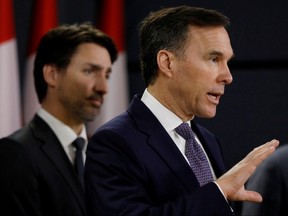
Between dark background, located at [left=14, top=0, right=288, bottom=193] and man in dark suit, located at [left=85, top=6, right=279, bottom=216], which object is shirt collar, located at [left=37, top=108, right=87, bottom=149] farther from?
man in dark suit, located at [left=85, top=6, right=279, bottom=216]

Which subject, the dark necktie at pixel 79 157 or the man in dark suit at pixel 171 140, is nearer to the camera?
the man in dark suit at pixel 171 140

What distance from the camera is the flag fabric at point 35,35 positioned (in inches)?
72.2

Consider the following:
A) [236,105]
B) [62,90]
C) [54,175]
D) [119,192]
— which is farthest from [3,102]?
[119,192]

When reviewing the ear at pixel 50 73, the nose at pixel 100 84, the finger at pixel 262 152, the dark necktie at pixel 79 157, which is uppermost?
the ear at pixel 50 73

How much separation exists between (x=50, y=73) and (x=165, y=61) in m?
0.70

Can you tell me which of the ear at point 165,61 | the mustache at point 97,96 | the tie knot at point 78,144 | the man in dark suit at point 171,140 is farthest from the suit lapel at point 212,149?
the mustache at point 97,96

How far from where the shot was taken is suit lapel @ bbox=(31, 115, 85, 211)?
1369 mm

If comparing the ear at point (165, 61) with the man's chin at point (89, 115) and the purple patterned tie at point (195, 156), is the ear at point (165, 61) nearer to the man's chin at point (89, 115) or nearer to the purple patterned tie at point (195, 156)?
the purple patterned tie at point (195, 156)

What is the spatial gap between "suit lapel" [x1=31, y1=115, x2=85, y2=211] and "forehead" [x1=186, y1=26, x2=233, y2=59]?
21.2 inches

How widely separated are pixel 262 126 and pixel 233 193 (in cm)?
33

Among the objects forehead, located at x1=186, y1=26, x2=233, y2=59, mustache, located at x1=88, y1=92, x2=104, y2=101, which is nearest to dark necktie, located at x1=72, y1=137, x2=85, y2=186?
mustache, located at x1=88, y1=92, x2=104, y2=101

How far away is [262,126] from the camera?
3.80 feet

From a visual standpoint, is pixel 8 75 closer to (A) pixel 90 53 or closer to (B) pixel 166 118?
(A) pixel 90 53

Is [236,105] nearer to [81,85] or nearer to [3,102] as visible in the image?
[81,85]
